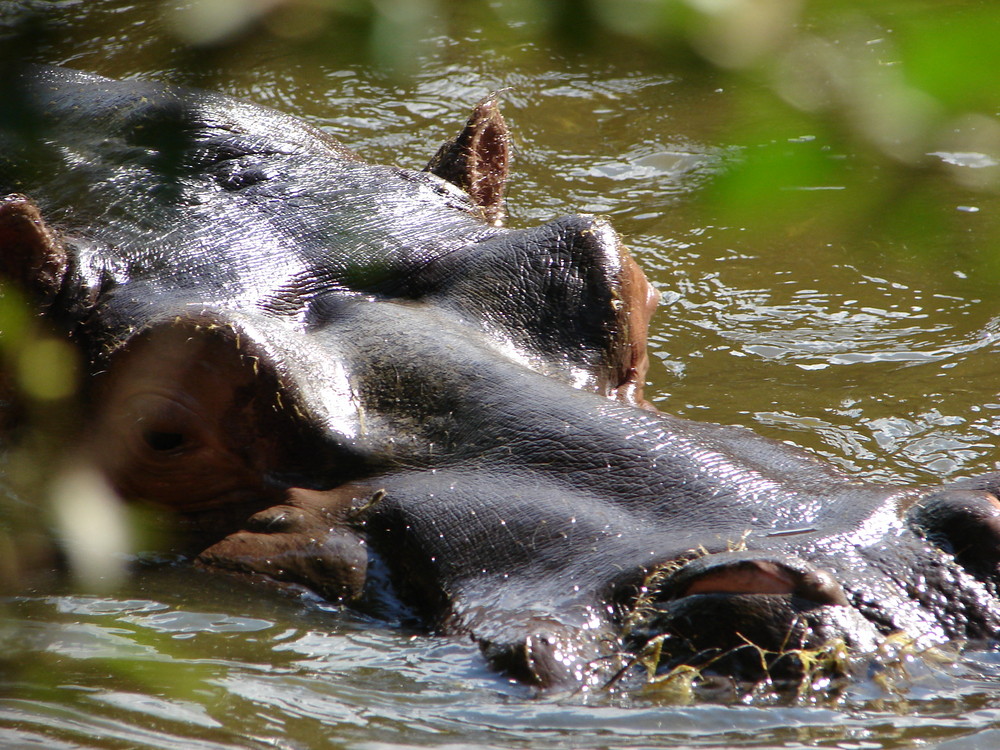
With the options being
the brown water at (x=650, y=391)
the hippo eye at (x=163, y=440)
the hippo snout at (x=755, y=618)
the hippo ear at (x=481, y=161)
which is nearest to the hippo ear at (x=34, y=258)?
the hippo eye at (x=163, y=440)

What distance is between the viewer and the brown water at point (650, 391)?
2117 mm

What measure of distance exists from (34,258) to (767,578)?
2114mm

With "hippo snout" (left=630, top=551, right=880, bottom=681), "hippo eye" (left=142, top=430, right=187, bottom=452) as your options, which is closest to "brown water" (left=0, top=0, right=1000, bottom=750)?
"hippo snout" (left=630, top=551, right=880, bottom=681)

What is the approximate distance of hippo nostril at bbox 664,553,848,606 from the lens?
7.04ft

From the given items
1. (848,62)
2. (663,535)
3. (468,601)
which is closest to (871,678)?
(663,535)

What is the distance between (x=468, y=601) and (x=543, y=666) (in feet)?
1.04

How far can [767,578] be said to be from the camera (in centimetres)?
215

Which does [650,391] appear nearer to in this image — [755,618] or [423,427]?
[423,427]

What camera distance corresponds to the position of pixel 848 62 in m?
0.92

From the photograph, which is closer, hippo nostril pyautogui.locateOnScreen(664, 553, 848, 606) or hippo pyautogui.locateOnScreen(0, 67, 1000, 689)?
hippo nostril pyautogui.locateOnScreen(664, 553, 848, 606)

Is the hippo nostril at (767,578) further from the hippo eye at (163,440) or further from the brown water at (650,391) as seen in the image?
the hippo eye at (163,440)

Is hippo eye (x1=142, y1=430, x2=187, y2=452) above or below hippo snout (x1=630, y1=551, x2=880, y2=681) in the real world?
above

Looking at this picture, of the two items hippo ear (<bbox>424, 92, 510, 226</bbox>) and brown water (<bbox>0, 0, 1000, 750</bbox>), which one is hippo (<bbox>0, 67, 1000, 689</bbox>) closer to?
brown water (<bbox>0, 0, 1000, 750</bbox>)

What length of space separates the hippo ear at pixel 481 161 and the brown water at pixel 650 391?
35 centimetres
